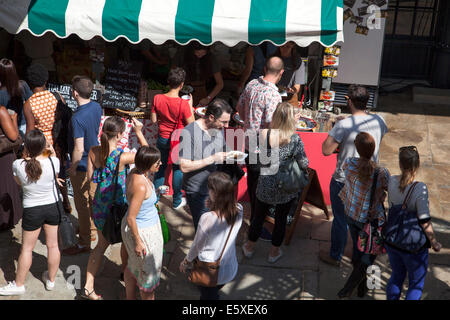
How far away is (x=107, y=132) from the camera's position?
15.1 feet

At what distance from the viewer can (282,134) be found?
195 inches

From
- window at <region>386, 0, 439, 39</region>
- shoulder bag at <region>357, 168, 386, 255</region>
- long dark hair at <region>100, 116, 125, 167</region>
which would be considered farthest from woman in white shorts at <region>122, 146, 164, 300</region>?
window at <region>386, 0, 439, 39</region>

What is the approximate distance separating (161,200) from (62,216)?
2.03 metres

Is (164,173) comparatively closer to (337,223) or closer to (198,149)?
(198,149)

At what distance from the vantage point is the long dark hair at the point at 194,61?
24.8 feet

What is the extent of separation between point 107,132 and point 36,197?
34.7 inches

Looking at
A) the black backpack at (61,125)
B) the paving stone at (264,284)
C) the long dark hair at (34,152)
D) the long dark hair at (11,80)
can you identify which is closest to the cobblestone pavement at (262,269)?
the paving stone at (264,284)

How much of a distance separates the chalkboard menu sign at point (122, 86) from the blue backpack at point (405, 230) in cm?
438

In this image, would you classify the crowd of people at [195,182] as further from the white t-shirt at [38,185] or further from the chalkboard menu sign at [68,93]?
the chalkboard menu sign at [68,93]

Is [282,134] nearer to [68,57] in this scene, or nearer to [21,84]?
[21,84]

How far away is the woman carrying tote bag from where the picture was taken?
3.97 m

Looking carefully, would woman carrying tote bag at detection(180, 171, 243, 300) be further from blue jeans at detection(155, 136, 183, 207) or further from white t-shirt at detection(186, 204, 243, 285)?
blue jeans at detection(155, 136, 183, 207)

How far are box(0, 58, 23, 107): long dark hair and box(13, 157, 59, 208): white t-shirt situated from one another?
1.44m

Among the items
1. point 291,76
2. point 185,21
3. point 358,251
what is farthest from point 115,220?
point 291,76
